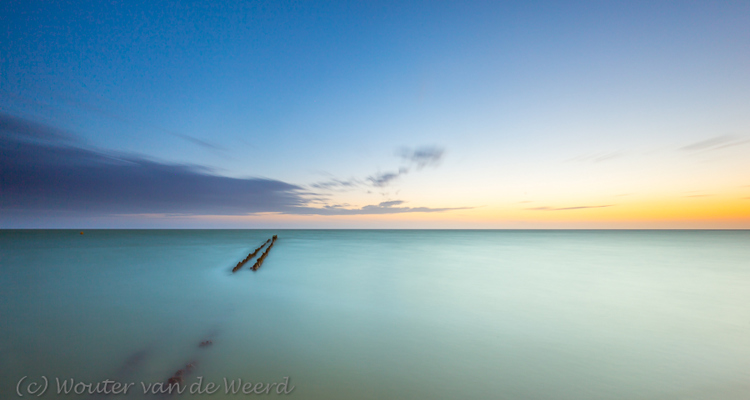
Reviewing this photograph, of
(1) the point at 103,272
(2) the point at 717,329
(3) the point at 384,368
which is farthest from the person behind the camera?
(1) the point at 103,272

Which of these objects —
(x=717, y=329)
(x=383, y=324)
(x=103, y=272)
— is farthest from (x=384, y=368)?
(x=103, y=272)

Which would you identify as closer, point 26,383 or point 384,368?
point 26,383

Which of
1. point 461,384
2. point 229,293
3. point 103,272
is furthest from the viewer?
point 103,272

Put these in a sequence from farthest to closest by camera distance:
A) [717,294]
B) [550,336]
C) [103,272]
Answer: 1. [103,272]
2. [717,294]
3. [550,336]

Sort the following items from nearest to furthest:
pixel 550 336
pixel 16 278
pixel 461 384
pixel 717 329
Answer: pixel 461 384 → pixel 550 336 → pixel 717 329 → pixel 16 278

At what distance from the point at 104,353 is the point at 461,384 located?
20.7ft

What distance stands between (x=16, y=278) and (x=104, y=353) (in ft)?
43.8

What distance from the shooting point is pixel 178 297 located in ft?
30.3

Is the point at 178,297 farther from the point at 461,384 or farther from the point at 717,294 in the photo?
the point at 717,294

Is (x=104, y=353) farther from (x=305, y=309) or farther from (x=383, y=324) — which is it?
(x=383, y=324)

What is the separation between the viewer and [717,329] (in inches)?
276

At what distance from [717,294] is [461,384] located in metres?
13.3

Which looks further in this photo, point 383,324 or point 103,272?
point 103,272

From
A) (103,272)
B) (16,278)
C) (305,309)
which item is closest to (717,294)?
(305,309)
